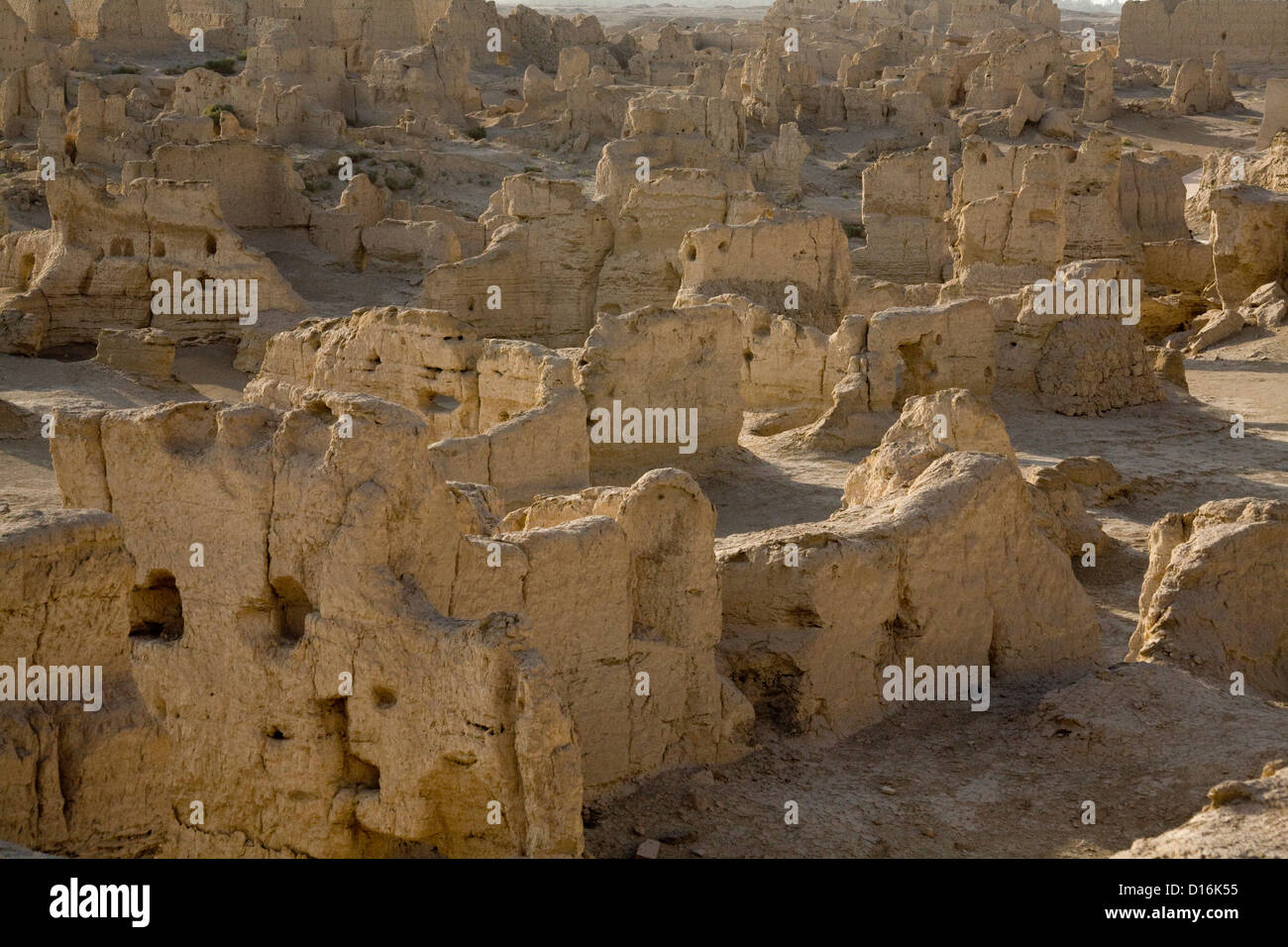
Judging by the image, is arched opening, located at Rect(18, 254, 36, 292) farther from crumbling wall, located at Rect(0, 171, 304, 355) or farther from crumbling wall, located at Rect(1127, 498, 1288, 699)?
crumbling wall, located at Rect(1127, 498, 1288, 699)

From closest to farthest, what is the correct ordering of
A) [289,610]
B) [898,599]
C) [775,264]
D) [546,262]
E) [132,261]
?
[289,610] < [898,599] < [775,264] < [546,262] < [132,261]

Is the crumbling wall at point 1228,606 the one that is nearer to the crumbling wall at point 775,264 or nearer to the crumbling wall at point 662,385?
the crumbling wall at point 662,385

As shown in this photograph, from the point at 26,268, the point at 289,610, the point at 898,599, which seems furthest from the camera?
the point at 26,268

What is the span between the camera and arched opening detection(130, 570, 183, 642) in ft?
26.4

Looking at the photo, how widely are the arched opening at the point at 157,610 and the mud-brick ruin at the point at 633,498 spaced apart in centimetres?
2

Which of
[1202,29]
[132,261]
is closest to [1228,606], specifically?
[132,261]

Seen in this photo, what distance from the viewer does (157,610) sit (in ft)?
26.7

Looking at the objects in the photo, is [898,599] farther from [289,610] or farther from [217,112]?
[217,112]

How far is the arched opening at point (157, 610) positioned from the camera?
316 inches

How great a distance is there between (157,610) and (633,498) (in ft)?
8.01

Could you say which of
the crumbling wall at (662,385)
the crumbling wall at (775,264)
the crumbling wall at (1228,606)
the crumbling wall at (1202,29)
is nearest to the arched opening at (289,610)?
the crumbling wall at (1228,606)

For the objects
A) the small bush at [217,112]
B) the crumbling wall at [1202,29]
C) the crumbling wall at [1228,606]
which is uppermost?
the crumbling wall at [1202,29]

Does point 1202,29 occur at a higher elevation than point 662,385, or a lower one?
higher
